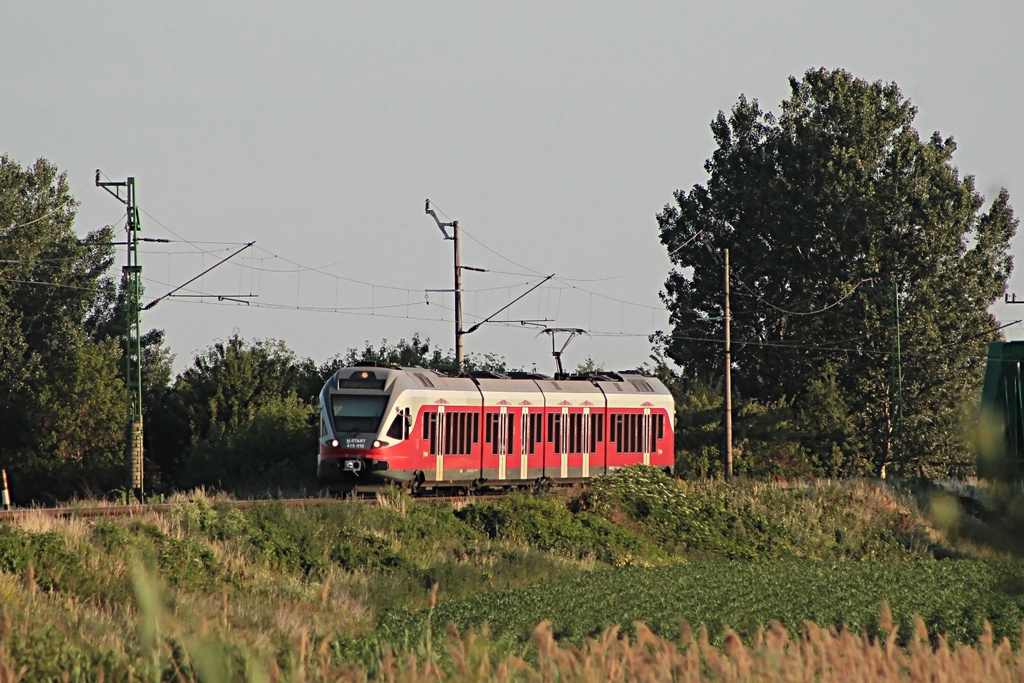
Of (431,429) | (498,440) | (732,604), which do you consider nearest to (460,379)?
(498,440)

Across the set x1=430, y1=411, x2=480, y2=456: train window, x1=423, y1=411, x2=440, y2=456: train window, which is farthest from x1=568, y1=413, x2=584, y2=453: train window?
x1=423, y1=411, x2=440, y2=456: train window

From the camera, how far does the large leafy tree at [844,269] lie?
56312mm

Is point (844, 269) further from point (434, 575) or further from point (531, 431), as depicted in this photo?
point (434, 575)

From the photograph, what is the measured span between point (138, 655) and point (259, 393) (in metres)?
44.1

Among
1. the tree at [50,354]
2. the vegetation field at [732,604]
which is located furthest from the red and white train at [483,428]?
the tree at [50,354]

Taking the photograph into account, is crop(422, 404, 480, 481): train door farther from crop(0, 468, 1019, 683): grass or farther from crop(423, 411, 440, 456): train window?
crop(0, 468, 1019, 683): grass

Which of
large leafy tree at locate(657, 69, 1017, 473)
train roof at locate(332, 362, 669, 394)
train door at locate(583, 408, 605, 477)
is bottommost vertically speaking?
train door at locate(583, 408, 605, 477)

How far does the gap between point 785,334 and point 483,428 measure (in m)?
30.6

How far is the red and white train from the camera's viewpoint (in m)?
31.2

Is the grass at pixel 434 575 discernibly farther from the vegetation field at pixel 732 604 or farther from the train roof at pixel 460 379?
the train roof at pixel 460 379

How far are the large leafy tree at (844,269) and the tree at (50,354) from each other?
24.8 meters

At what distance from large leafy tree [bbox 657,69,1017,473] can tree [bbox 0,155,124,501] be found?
2484 cm

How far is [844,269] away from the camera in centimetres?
6025

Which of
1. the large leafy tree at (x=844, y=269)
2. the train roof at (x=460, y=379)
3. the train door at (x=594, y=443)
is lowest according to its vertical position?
the train door at (x=594, y=443)
